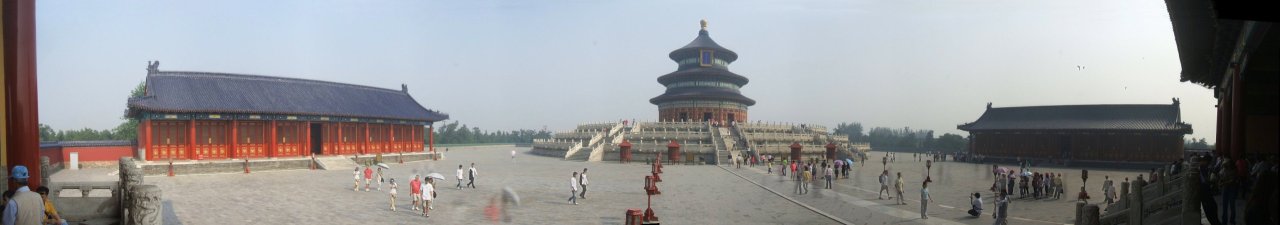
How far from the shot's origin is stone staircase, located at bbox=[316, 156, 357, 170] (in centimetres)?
3275

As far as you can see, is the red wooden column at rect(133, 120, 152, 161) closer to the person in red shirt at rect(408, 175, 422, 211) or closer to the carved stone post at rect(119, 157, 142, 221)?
the person in red shirt at rect(408, 175, 422, 211)

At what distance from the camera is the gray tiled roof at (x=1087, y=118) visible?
39.0 m

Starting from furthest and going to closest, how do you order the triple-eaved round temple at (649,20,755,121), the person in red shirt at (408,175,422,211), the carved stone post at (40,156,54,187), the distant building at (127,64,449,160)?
the triple-eaved round temple at (649,20,755,121)
the distant building at (127,64,449,160)
the person in red shirt at (408,175,422,211)
the carved stone post at (40,156,54,187)

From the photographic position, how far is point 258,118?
33.9 m

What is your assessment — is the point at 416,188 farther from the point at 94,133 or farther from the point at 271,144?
the point at 94,133

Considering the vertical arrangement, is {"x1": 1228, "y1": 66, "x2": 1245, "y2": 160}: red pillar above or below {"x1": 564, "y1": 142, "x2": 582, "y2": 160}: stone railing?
above

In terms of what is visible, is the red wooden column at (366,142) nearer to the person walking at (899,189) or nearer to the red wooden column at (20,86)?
the red wooden column at (20,86)

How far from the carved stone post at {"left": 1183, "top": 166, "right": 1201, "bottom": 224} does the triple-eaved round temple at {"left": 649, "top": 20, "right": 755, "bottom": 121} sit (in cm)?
4868

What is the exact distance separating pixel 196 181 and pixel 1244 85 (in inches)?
1274

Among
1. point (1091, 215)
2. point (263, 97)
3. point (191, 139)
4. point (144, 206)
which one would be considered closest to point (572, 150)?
point (263, 97)

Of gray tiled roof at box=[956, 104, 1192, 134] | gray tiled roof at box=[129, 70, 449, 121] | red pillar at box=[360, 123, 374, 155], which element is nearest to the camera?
gray tiled roof at box=[129, 70, 449, 121]

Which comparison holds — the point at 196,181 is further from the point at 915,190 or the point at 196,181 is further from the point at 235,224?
the point at 915,190

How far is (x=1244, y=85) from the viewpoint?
1164 centimetres

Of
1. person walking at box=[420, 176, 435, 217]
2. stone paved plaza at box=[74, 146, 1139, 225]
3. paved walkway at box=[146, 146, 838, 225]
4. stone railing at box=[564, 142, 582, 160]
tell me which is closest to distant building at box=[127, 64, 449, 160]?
stone paved plaza at box=[74, 146, 1139, 225]
